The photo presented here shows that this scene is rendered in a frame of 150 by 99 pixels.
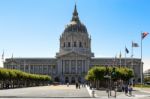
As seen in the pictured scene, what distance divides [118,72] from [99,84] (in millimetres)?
7496

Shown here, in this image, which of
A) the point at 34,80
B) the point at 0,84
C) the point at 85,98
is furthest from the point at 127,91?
the point at 34,80

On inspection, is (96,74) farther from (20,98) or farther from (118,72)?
(20,98)

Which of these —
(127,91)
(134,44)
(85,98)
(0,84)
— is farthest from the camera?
(0,84)

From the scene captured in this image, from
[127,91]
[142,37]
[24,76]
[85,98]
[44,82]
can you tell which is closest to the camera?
[85,98]

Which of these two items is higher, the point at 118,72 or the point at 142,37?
the point at 142,37

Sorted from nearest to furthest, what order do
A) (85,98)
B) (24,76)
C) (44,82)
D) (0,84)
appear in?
(85,98) → (0,84) → (24,76) → (44,82)

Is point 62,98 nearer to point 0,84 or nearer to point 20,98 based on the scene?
point 20,98

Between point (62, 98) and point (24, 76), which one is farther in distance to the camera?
point (24, 76)

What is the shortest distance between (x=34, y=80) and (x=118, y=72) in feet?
206

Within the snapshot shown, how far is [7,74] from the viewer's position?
110688 mm

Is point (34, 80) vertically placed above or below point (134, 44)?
below

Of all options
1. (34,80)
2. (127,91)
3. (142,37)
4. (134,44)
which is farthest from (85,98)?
(34,80)

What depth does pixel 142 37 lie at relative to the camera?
83.7 metres

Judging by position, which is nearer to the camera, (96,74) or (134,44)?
(134,44)
